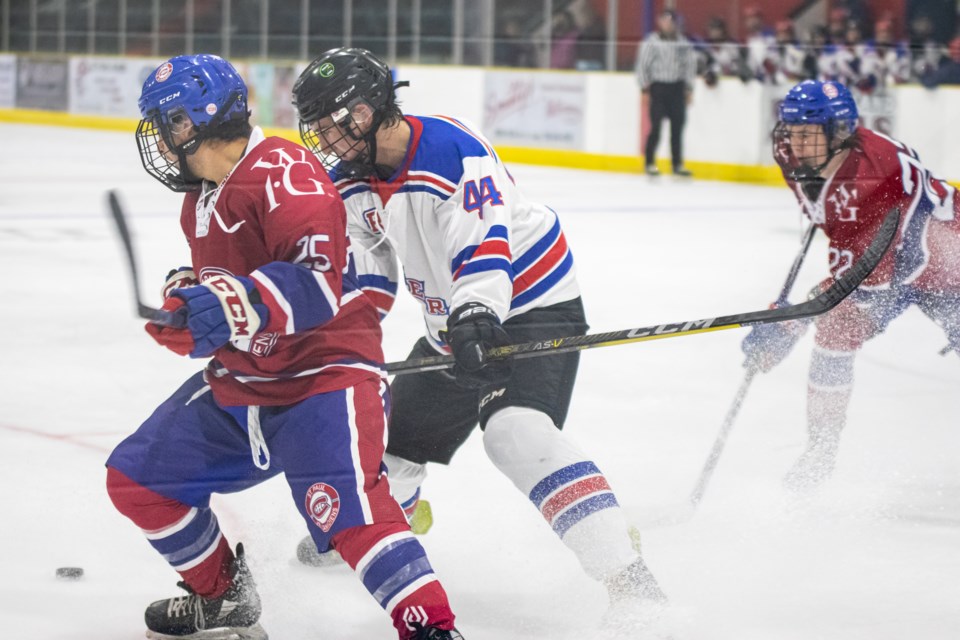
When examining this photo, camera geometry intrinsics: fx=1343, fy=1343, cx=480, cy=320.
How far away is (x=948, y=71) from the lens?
244 cm

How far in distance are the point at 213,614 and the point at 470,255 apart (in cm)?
56

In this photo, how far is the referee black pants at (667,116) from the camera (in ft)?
10.8

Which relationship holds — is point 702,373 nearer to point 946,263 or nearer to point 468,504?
point 946,263

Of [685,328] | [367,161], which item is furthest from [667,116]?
[367,161]

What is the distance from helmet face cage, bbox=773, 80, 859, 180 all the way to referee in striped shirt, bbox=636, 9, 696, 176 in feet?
1.56

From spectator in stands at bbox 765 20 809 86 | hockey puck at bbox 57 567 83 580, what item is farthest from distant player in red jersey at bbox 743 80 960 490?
hockey puck at bbox 57 567 83 580

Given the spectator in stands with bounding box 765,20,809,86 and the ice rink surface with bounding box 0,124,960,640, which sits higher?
the spectator in stands with bounding box 765,20,809,86

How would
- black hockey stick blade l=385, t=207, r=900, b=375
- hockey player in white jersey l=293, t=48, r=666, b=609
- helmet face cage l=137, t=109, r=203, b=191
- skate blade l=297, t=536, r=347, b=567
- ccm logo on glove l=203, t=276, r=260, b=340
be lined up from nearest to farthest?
1. ccm logo on glove l=203, t=276, r=260, b=340
2. helmet face cage l=137, t=109, r=203, b=191
3. hockey player in white jersey l=293, t=48, r=666, b=609
4. black hockey stick blade l=385, t=207, r=900, b=375
5. skate blade l=297, t=536, r=347, b=567

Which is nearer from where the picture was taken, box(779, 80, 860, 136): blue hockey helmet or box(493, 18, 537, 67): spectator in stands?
box(779, 80, 860, 136): blue hockey helmet

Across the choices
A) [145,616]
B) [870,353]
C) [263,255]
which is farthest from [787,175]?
[145,616]

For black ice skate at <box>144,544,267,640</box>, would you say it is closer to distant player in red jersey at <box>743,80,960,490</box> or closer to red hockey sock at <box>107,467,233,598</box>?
red hockey sock at <box>107,467,233,598</box>

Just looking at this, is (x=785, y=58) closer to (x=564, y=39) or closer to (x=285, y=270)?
(x=564, y=39)

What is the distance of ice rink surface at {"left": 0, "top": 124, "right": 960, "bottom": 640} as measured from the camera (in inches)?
73.0

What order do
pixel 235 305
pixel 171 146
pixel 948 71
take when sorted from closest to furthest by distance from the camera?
1. pixel 235 305
2. pixel 171 146
3. pixel 948 71
